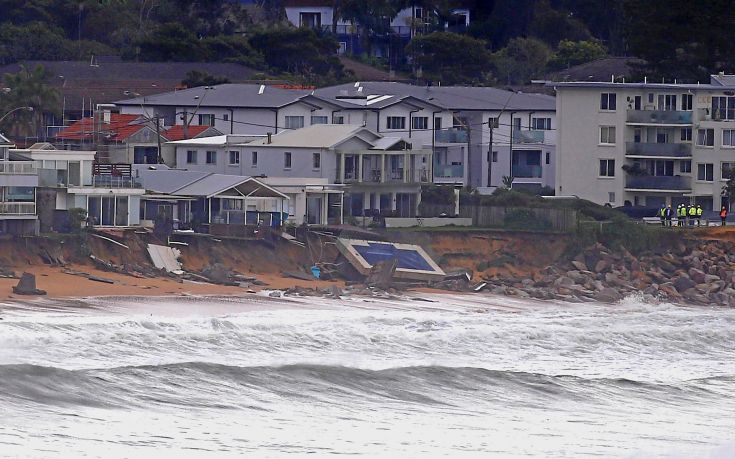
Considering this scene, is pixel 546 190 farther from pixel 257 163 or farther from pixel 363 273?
pixel 363 273

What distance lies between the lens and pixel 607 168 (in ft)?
157

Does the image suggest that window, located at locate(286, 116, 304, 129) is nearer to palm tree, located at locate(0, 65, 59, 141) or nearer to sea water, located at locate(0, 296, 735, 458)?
palm tree, located at locate(0, 65, 59, 141)

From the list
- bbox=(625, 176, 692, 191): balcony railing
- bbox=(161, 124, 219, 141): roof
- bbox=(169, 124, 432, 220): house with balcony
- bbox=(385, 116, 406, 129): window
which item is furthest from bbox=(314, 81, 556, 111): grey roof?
bbox=(625, 176, 692, 191): balcony railing

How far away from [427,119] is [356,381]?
27409 mm

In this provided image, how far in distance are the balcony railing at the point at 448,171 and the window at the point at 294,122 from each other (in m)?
4.31

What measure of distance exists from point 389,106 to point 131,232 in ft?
49.0

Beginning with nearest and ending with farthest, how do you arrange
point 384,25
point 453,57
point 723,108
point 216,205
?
point 216,205 → point 723,108 → point 453,57 → point 384,25

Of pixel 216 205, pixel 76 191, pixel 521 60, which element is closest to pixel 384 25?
pixel 521 60

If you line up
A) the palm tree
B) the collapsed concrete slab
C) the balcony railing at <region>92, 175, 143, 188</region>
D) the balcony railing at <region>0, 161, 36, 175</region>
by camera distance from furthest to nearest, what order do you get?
the palm tree, the balcony railing at <region>92, 175, 143, 188</region>, the balcony railing at <region>0, 161, 36, 175</region>, the collapsed concrete slab

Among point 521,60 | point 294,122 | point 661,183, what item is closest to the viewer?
point 661,183

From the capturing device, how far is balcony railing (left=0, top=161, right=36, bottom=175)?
125ft

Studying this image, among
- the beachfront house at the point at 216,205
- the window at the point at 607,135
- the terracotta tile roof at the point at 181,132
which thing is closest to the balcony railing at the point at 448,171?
the window at the point at 607,135

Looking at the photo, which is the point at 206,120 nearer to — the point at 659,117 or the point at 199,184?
the point at 199,184

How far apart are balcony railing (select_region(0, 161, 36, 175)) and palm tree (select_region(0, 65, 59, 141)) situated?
553 inches
